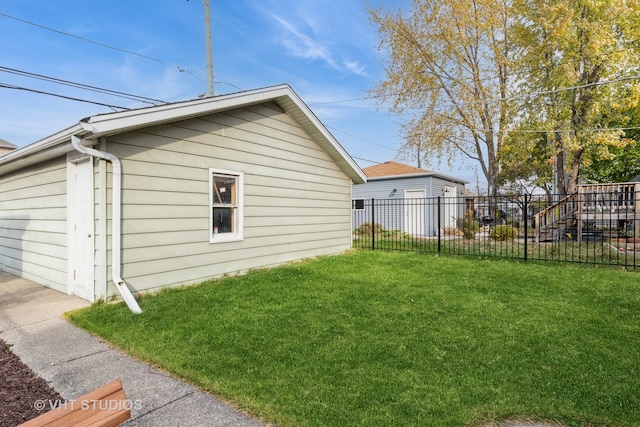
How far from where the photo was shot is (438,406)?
2.41 metres

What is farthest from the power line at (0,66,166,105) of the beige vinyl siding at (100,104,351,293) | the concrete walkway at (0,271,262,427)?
the concrete walkway at (0,271,262,427)

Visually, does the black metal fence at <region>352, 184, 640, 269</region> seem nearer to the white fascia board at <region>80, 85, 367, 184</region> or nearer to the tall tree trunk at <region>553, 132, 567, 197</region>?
the tall tree trunk at <region>553, 132, 567, 197</region>

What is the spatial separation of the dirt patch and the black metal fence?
857cm

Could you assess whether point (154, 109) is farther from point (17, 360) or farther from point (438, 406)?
point (438, 406)

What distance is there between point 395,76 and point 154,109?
44.0ft

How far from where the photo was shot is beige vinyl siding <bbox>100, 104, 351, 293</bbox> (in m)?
5.27

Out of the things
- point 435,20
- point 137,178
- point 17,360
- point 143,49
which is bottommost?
point 17,360

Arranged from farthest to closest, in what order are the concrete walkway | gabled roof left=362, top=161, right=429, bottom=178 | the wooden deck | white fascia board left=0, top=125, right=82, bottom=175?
gabled roof left=362, top=161, right=429, bottom=178
the wooden deck
white fascia board left=0, top=125, right=82, bottom=175
the concrete walkway

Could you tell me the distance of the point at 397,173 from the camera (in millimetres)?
18672

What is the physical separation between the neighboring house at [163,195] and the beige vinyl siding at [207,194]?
19 mm

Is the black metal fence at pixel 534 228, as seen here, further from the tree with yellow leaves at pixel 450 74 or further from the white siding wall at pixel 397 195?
the tree with yellow leaves at pixel 450 74

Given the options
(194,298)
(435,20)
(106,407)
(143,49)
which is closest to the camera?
(106,407)

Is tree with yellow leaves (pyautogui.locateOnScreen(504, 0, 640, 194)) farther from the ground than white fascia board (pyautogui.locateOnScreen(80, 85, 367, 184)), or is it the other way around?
tree with yellow leaves (pyautogui.locateOnScreen(504, 0, 640, 194))

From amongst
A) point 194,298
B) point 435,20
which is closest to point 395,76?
point 435,20
